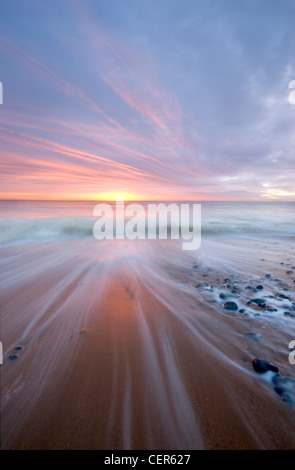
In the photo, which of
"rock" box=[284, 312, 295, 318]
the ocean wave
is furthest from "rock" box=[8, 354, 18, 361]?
the ocean wave

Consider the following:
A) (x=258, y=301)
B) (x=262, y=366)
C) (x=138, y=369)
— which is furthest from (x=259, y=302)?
(x=138, y=369)

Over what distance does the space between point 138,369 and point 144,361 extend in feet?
0.39

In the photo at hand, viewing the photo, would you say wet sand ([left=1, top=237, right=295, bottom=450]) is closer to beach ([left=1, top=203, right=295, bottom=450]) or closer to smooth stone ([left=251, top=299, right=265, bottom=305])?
beach ([left=1, top=203, right=295, bottom=450])

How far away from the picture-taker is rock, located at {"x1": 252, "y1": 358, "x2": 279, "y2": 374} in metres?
1.82

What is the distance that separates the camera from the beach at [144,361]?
4.44 ft

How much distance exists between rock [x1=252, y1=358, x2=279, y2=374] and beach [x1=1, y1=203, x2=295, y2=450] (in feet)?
0.19

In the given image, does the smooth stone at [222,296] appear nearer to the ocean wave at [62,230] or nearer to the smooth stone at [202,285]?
the smooth stone at [202,285]

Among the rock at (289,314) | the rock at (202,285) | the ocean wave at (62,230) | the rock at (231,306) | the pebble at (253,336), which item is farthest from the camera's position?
the ocean wave at (62,230)

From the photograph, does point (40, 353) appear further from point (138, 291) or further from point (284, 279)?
point (284, 279)

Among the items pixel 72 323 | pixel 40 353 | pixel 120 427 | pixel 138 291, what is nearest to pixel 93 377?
pixel 120 427

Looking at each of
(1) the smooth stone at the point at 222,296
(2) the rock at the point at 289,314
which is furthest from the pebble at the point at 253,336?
(1) the smooth stone at the point at 222,296

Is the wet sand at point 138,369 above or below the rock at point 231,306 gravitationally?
below

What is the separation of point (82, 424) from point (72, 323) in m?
1.31

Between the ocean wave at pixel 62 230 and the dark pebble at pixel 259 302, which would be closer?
the dark pebble at pixel 259 302
